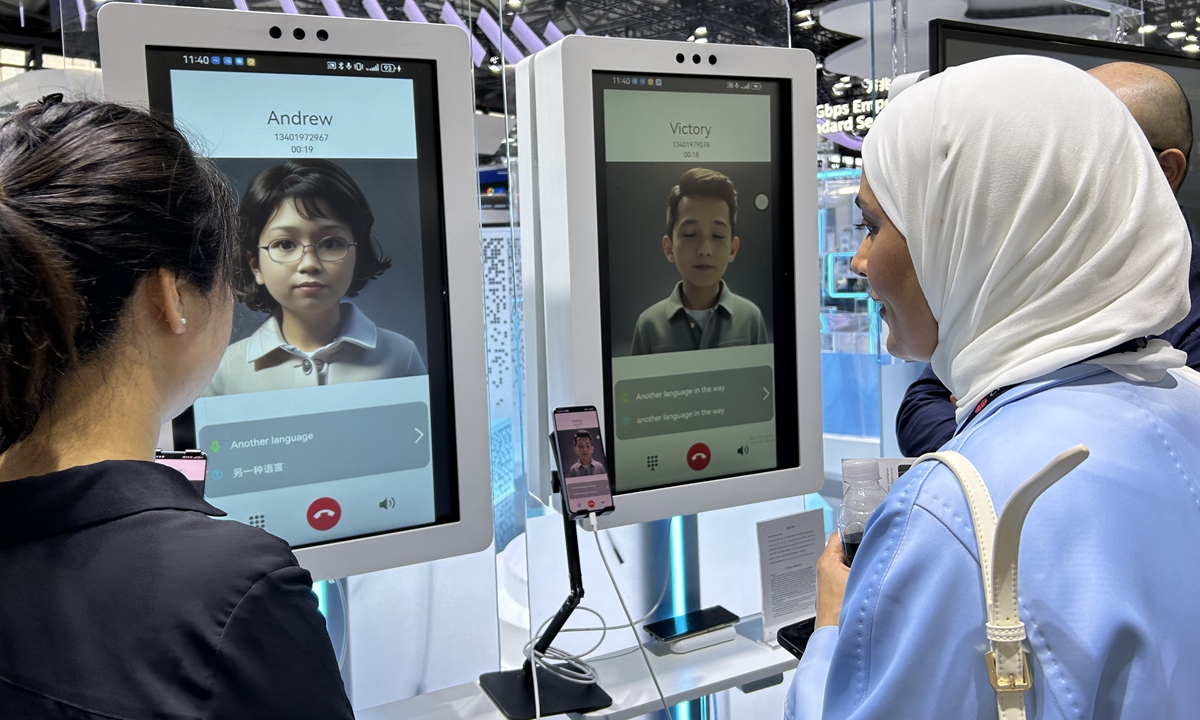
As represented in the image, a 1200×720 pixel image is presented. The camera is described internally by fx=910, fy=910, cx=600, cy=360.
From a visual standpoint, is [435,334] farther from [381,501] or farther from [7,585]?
[7,585]

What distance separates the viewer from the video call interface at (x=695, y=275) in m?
1.84

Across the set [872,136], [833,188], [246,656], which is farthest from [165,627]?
[833,188]

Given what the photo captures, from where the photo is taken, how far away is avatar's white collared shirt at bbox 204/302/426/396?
5.05ft

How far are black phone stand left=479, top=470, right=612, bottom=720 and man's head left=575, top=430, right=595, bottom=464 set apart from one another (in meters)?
0.09

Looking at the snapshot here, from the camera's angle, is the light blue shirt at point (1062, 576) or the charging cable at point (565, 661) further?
the charging cable at point (565, 661)

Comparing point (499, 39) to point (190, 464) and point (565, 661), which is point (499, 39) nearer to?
point (190, 464)

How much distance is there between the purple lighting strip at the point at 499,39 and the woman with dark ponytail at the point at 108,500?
101cm

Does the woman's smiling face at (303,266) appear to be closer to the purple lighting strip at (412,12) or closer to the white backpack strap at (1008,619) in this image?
the purple lighting strip at (412,12)

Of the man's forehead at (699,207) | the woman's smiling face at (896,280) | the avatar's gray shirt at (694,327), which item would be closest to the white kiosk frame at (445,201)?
the avatar's gray shirt at (694,327)

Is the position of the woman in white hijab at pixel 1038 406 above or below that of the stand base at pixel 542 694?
above

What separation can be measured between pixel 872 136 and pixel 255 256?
1.00m

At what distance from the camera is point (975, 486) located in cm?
85

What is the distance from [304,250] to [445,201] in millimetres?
263

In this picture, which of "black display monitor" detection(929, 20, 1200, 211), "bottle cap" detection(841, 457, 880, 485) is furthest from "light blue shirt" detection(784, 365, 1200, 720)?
"black display monitor" detection(929, 20, 1200, 211)
